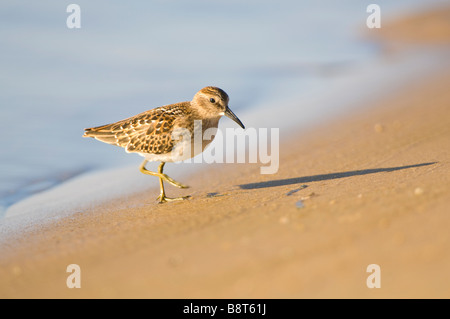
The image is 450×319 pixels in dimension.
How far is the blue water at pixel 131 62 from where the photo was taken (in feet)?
31.8

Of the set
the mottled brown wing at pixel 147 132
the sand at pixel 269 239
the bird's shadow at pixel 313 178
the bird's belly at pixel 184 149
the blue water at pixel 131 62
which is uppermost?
the blue water at pixel 131 62

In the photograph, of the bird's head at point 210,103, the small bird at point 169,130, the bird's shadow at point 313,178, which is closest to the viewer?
the bird's shadow at point 313,178

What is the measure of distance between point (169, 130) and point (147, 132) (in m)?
0.31

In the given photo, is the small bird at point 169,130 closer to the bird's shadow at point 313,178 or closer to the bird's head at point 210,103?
the bird's head at point 210,103

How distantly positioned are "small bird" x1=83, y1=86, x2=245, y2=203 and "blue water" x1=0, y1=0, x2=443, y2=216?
170 centimetres

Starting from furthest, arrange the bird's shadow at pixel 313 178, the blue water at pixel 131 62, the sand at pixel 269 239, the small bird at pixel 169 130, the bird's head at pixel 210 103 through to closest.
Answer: the blue water at pixel 131 62 → the bird's head at pixel 210 103 → the small bird at pixel 169 130 → the bird's shadow at pixel 313 178 → the sand at pixel 269 239

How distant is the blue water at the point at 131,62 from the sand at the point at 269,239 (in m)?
2.56

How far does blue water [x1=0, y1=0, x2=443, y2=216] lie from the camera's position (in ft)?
31.8

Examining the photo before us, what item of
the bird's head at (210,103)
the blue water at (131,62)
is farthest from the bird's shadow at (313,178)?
the blue water at (131,62)

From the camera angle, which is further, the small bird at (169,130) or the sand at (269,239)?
the small bird at (169,130)

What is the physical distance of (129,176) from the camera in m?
8.38

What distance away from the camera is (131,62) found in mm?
14609
